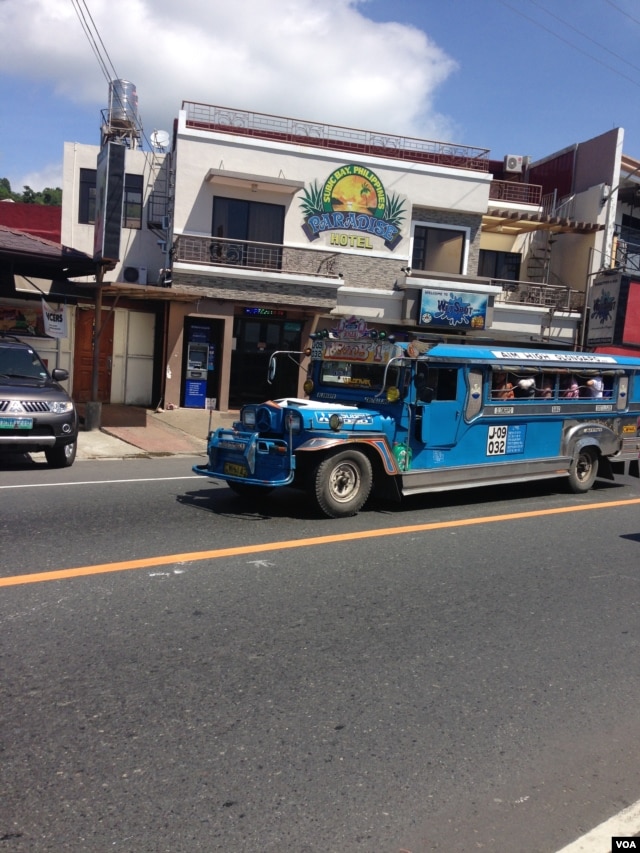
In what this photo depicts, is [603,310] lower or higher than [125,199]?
lower

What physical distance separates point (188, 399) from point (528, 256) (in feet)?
43.6

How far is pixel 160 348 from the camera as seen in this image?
21359 mm

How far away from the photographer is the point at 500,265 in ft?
86.4

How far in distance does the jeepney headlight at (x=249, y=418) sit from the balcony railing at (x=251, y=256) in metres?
11.9

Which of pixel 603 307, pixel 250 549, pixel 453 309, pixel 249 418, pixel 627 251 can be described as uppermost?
pixel 627 251

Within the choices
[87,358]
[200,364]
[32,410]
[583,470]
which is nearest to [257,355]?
[200,364]

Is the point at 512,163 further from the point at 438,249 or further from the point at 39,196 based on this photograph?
the point at 39,196

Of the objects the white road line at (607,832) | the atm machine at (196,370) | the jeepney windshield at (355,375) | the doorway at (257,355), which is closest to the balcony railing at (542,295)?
the doorway at (257,355)

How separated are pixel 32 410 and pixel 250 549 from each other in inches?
225

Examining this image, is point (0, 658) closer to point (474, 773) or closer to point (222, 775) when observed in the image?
point (222, 775)

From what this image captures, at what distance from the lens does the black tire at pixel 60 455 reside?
457 inches

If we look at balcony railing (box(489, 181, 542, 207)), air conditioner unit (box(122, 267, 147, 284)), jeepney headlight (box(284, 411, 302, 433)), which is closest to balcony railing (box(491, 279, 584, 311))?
balcony railing (box(489, 181, 542, 207))

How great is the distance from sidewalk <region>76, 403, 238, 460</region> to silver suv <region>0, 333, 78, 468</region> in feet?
5.69

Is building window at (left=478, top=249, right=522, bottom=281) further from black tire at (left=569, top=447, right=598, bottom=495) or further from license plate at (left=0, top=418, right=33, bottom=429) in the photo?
license plate at (left=0, top=418, right=33, bottom=429)
